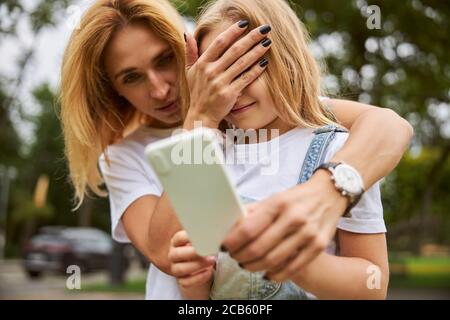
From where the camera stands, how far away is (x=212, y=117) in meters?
0.73

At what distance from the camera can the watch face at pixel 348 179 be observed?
56 centimetres

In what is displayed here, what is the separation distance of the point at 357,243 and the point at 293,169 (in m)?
0.14

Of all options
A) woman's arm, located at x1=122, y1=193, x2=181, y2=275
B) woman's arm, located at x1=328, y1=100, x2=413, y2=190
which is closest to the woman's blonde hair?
woman's arm, located at x1=122, y1=193, x2=181, y2=275

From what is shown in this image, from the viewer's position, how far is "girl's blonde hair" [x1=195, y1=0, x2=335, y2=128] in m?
0.74

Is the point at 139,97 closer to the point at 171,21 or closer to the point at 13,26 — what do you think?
the point at 171,21

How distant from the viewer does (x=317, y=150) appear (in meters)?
0.75

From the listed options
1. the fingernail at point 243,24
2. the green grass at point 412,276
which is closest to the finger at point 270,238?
the fingernail at point 243,24

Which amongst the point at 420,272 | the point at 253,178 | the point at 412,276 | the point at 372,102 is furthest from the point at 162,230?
the point at 420,272

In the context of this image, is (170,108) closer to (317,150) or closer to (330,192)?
(317,150)

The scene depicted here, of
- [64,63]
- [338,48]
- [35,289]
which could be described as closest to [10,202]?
[35,289]

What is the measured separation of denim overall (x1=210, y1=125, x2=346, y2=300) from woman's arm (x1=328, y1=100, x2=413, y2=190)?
52mm

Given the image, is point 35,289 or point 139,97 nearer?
point 139,97

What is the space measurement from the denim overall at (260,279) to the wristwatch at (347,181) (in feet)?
0.53
